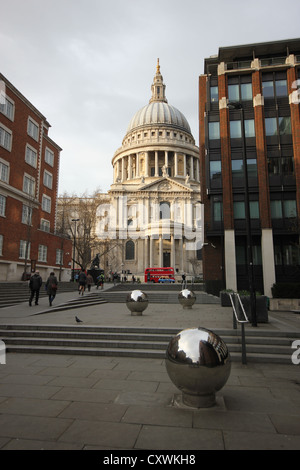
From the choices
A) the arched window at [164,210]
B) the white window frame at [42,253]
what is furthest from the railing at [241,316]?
the arched window at [164,210]

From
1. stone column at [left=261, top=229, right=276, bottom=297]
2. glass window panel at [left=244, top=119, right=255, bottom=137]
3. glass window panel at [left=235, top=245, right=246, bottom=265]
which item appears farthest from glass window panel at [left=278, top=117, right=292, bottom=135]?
glass window panel at [left=235, top=245, right=246, bottom=265]

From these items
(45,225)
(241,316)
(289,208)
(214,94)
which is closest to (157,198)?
(45,225)

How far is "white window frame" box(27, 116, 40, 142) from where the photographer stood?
3052 cm

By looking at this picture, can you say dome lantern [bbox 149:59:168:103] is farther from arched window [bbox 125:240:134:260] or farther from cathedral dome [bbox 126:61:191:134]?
arched window [bbox 125:240:134:260]

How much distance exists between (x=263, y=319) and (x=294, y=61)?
87.9 feet

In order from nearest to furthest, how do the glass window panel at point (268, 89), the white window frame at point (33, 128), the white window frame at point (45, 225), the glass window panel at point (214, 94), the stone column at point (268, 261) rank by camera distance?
the stone column at point (268, 261) → the glass window panel at point (268, 89) → the glass window panel at point (214, 94) → the white window frame at point (33, 128) → the white window frame at point (45, 225)

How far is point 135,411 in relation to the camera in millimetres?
4371

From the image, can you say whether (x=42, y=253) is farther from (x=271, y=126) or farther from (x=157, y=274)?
(x=271, y=126)

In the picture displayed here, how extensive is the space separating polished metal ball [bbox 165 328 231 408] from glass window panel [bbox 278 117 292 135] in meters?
27.3

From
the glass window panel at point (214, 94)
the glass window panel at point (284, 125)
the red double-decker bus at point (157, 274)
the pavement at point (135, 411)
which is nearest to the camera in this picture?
the pavement at point (135, 411)

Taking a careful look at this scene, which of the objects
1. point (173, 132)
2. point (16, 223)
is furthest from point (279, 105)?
point (173, 132)

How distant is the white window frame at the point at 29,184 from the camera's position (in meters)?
29.6

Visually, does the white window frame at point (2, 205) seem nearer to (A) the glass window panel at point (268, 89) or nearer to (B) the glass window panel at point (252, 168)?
(B) the glass window panel at point (252, 168)
